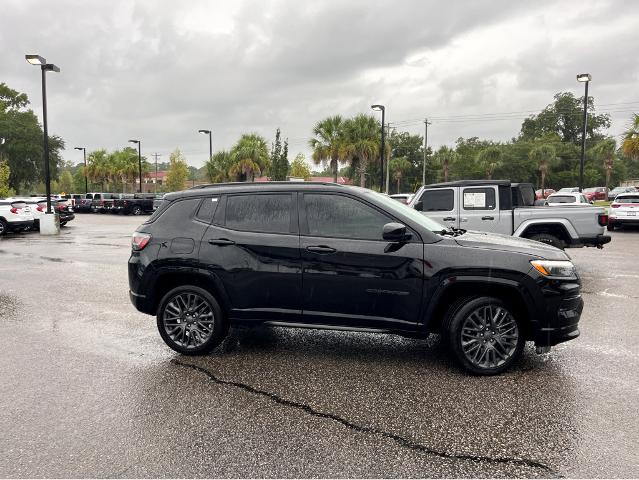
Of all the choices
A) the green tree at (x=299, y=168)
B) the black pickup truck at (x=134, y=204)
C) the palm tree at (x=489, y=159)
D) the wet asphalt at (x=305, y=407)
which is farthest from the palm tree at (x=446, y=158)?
the wet asphalt at (x=305, y=407)

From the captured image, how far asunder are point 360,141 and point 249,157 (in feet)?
46.6

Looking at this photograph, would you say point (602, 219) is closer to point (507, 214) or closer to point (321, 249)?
point (507, 214)

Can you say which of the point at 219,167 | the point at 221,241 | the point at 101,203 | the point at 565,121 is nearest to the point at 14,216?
the point at 221,241

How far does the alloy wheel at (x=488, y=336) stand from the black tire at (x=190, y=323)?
2.36m

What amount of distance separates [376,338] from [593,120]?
9366cm

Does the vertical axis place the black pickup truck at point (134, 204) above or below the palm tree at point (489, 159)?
below

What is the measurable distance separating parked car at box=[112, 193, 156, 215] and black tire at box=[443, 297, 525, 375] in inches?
1386

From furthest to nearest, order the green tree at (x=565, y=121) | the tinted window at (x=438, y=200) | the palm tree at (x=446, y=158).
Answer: the green tree at (x=565, y=121)
the palm tree at (x=446, y=158)
the tinted window at (x=438, y=200)

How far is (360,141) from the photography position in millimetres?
36594

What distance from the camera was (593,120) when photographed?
84.1 m

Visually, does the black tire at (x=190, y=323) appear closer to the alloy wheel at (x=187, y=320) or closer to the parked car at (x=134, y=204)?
the alloy wheel at (x=187, y=320)

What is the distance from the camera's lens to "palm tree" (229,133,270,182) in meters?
46.8

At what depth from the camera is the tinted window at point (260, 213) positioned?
485cm

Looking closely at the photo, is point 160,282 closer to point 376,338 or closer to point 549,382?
point 376,338
